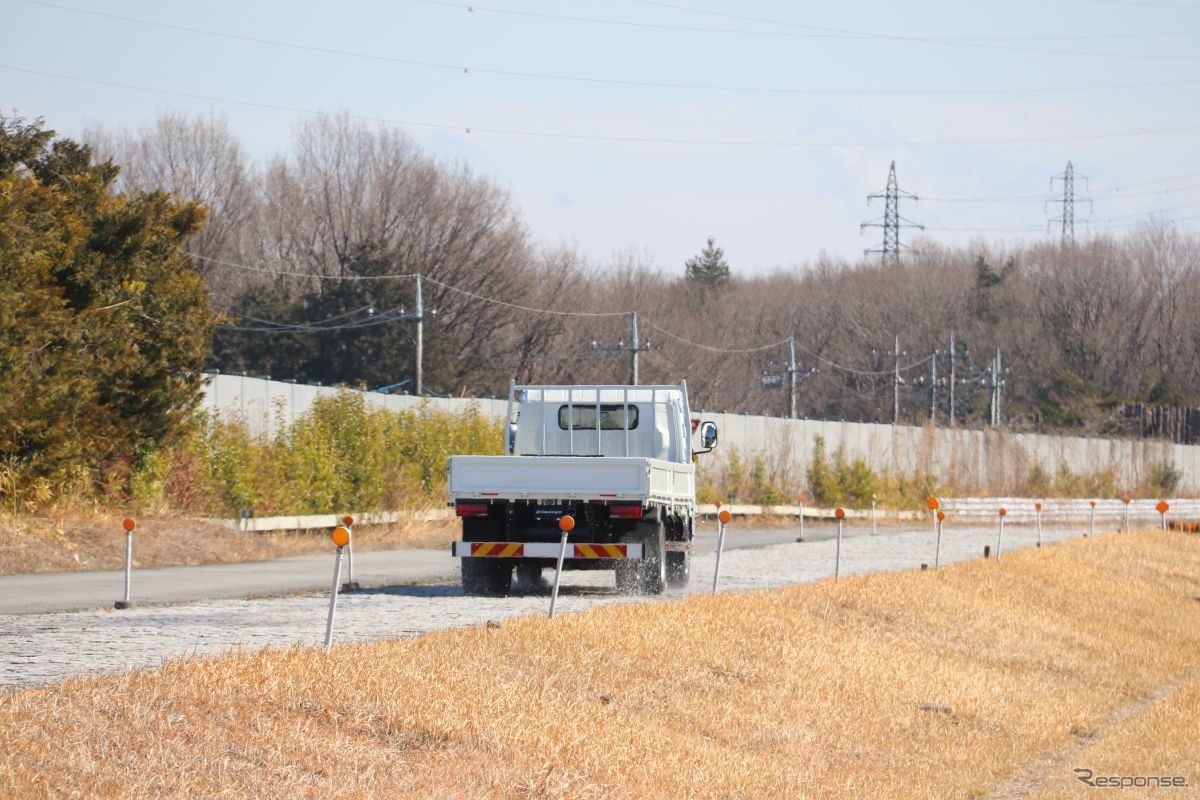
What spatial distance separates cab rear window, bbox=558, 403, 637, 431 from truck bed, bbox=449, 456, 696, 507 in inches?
160

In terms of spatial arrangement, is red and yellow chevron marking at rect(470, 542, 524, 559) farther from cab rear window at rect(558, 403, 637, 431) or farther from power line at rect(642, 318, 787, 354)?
power line at rect(642, 318, 787, 354)

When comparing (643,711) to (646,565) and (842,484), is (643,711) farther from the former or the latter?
(842,484)

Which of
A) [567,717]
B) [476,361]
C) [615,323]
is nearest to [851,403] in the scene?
[615,323]

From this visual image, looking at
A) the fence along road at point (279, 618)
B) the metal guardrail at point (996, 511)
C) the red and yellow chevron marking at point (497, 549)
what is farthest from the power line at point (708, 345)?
the red and yellow chevron marking at point (497, 549)

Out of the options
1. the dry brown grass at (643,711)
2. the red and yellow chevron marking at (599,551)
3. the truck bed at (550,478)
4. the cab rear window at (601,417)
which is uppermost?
the cab rear window at (601,417)

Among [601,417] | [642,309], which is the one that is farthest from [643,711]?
[642,309]

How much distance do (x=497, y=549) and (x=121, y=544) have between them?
30.8ft

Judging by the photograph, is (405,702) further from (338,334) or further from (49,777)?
(338,334)

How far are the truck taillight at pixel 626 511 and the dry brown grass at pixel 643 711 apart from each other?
1.88 m

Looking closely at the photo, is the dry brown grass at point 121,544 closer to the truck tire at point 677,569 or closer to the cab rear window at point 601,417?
the cab rear window at point 601,417

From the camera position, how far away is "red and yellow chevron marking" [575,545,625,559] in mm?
21062

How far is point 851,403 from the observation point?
106500 millimetres

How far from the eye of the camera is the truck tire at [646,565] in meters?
21.4

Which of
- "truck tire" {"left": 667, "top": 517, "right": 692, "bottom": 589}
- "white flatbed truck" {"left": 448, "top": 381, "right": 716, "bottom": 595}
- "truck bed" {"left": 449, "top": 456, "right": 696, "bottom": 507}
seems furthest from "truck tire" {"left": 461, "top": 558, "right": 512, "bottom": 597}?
"truck tire" {"left": 667, "top": 517, "right": 692, "bottom": 589}
